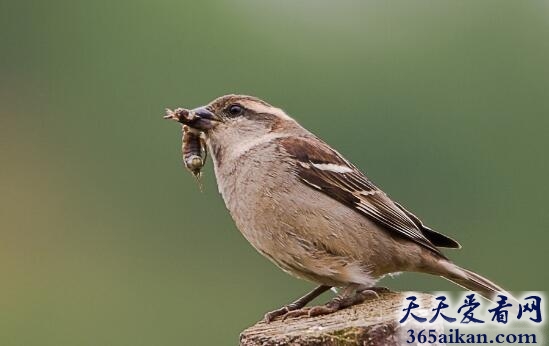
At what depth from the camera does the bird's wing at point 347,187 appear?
6.46 metres

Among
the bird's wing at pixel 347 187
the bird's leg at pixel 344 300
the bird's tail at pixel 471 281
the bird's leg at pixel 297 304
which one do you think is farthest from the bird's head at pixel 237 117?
the bird's tail at pixel 471 281

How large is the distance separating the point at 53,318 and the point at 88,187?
415 centimetres

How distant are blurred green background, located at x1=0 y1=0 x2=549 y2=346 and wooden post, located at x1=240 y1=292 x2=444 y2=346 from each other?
4.59 metres

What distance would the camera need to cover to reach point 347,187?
6.53 metres

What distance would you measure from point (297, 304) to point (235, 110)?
3.81ft

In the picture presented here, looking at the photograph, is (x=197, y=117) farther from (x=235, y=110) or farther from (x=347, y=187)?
(x=347, y=187)

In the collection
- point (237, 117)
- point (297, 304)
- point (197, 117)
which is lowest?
point (297, 304)

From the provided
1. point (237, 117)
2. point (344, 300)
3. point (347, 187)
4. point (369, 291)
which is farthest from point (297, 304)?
point (237, 117)

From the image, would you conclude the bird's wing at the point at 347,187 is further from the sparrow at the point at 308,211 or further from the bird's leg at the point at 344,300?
the bird's leg at the point at 344,300

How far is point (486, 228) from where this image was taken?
13.5m

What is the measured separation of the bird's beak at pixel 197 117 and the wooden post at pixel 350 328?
4.03 ft

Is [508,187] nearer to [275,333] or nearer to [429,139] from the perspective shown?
[429,139]

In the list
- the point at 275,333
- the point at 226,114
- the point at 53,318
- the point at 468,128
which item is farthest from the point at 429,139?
the point at 275,333

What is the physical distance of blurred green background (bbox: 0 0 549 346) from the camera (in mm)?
12664
